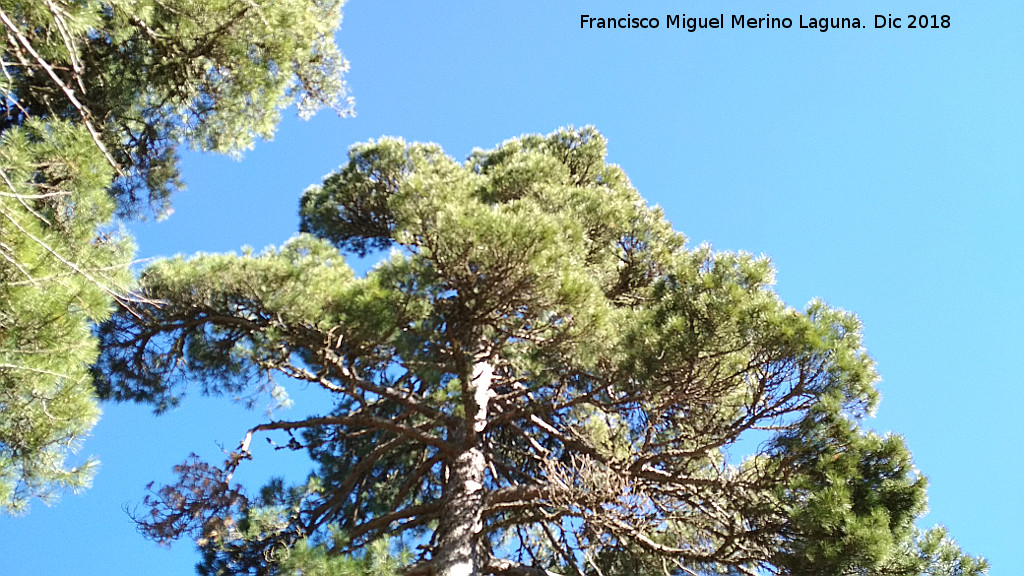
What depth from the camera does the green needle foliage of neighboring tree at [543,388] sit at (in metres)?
4.88

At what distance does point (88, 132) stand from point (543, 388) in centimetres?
437

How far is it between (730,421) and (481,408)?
2.21 metres

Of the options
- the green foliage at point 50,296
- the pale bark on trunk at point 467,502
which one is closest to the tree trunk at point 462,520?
the pale bark on trunk at point 467,502

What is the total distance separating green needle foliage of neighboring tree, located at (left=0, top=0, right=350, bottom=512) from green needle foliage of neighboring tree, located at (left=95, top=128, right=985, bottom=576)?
3.91ft

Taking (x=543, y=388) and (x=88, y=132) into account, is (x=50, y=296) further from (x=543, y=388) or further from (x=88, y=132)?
(x=543, y=388)

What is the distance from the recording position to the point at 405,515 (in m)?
5.90

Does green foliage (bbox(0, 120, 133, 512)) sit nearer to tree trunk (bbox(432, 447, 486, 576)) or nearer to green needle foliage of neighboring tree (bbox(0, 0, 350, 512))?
green needle foliage of neighboring tree (bbox(0, 0, 350, 512))

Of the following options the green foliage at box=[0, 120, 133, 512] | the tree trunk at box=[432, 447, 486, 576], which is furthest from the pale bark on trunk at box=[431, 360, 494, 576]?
the green foliage at box=[0, 120, 133, 512]

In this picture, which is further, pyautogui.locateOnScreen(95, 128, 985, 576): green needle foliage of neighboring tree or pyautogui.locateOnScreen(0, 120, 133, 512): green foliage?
pyautogui.locateOnScreen(95, 128, 985, 576): green needle foliage of neighboring tree

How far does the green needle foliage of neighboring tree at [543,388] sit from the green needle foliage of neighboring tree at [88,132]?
119 cm

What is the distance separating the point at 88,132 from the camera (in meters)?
4.15

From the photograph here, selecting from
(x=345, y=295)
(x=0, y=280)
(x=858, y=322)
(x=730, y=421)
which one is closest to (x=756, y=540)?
(x=730, y=421)

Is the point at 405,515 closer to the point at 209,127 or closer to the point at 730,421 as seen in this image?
the point at 730,421

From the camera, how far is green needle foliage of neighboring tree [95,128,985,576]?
192 inches
